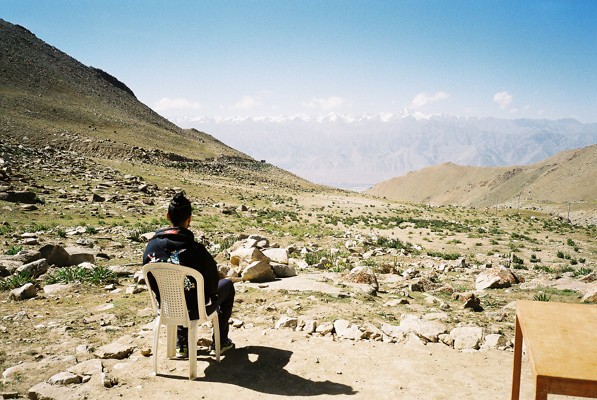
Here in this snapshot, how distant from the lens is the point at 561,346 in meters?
2.59

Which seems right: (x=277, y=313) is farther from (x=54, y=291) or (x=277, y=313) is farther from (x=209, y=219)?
(x=209, y=219)

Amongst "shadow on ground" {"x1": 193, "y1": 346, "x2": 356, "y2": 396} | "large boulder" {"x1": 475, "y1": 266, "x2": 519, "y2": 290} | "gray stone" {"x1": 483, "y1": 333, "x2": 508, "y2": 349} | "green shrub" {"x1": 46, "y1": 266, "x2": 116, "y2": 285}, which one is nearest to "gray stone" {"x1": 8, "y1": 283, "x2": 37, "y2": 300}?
"green shrub" {"x1": 46, "y1": 266, "x2": 116, "y2": 285}

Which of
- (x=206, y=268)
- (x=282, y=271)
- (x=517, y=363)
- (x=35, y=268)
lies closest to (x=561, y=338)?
(x=517, y=363)

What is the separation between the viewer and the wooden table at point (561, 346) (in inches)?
90.7

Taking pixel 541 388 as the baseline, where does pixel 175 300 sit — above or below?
below

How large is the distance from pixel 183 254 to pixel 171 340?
138 cm

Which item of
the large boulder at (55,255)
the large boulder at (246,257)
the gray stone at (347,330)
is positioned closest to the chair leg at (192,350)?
the gray stone at (347,330)

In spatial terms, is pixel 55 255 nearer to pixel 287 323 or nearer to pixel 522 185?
pixel 287 323

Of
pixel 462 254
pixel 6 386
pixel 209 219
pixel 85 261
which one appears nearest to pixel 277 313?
pixel 6 386

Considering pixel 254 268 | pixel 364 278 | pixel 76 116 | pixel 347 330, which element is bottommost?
pixel 347 330

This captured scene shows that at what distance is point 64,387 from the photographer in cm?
462

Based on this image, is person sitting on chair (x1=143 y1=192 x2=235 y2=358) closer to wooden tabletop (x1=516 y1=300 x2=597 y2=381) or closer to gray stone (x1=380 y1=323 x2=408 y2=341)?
gray stone (x1=380 y1=323 x2=408 y2=341)

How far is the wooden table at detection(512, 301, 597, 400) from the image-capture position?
7.55 feet

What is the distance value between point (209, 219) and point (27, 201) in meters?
8.39
